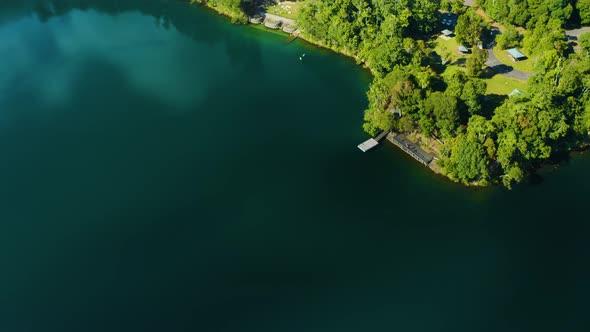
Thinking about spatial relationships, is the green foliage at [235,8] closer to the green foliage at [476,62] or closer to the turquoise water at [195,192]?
the turquoise water at [195,192]

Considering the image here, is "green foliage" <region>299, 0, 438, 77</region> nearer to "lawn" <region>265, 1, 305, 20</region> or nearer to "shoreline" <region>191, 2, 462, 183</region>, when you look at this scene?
"shoreline" <region>191, 2, 462, 183</region>

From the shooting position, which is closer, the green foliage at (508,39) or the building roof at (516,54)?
the building roof at (516,54)

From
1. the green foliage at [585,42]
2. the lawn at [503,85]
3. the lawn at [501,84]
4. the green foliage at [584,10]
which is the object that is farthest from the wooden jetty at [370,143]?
the green foliage at [584,10]

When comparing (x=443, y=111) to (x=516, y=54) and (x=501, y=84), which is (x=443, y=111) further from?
(x=516, y=54)

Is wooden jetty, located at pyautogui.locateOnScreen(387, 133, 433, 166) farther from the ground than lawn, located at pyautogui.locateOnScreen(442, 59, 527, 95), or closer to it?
closer to it

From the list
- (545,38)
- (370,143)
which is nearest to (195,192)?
(370,143)

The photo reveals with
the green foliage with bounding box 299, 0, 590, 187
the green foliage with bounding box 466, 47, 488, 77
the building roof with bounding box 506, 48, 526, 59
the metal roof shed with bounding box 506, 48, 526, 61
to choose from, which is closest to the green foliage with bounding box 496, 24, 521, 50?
the green foliage with bounding box 299, 0, 590, 187
